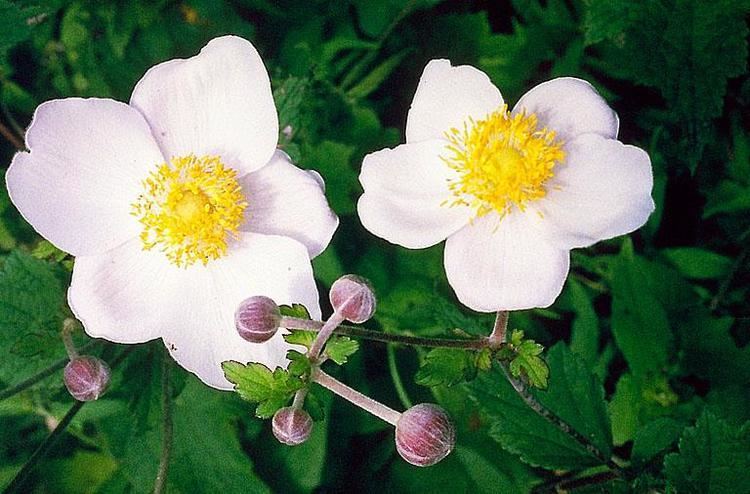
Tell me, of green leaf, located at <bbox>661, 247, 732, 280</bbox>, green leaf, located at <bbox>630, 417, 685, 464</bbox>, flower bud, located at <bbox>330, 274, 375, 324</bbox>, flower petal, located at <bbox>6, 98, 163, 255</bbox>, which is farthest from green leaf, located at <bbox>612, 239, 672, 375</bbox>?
flower petal, located at <bbox>6, 98, 163, 255</bbox>

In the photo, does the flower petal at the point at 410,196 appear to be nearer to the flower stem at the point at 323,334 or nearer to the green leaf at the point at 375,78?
the flower stem at the point at 323,334

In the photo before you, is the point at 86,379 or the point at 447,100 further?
the point at 447,100

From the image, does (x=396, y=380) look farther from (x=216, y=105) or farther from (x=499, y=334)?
(x=216, y=105)

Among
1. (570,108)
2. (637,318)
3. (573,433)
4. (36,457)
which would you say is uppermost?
(570,108)

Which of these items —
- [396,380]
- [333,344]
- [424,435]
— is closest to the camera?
[424,435]

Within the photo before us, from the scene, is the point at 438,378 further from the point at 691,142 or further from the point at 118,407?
the point at 691,142

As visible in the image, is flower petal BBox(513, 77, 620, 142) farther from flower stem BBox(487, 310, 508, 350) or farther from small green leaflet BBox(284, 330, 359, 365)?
small green leaflet BBox(284, 330, 359, 365)

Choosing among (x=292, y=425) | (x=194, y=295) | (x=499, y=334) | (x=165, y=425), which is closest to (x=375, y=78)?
(x=194, y=295)
